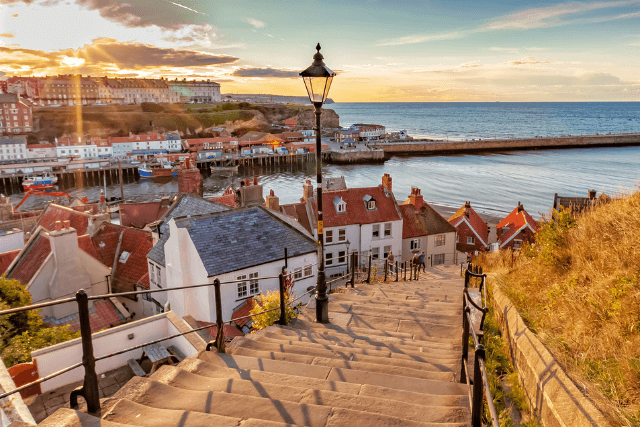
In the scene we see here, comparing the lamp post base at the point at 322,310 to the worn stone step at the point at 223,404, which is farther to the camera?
the lamp post base at the point at 322,310

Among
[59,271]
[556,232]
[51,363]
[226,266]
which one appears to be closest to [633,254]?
[556,232]

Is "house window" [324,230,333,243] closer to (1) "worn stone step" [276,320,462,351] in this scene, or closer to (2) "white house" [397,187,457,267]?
(2) "white house" [397,187,457,267]

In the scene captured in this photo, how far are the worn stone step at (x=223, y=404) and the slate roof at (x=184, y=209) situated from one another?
1884 centimetres

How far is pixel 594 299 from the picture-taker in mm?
5484

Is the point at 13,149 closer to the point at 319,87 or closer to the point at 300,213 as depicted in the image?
the point at 300,213

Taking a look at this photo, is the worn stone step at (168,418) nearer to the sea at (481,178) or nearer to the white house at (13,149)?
the sea at (481,178)

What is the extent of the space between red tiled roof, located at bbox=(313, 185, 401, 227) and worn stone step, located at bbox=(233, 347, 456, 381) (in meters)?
28.3

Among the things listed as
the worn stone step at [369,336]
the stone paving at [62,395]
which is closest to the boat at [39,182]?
the stone paving at [62,395]

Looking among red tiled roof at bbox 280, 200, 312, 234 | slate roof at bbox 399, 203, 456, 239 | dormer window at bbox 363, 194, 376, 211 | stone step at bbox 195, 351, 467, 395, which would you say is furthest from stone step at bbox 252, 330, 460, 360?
slate roof at bbox 399, 203, 456, 239

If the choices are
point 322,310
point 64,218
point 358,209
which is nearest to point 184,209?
point 64,218

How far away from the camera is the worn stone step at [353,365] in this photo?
18.2 feet

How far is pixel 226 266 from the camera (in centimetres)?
1989

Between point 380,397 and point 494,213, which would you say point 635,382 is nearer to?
point 380,397

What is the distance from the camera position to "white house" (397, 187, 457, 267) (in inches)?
1451
